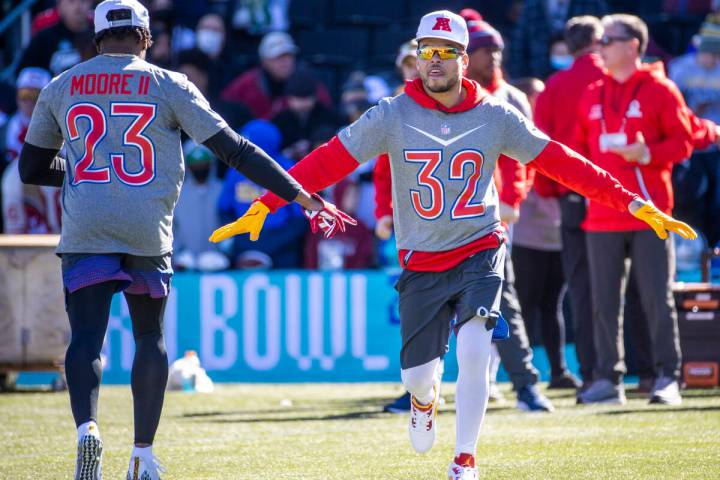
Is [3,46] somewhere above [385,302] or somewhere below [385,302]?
above

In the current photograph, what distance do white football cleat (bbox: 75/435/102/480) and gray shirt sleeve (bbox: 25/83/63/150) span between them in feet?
4.10

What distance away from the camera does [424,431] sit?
6328mm

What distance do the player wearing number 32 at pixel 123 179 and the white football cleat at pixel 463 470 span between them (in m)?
1.19

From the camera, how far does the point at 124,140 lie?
5.58m

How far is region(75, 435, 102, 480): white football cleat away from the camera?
5.27 m

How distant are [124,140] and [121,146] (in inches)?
1.0

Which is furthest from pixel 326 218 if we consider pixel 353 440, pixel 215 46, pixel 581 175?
pixel 215 46

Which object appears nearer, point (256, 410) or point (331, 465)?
point (331, 465)

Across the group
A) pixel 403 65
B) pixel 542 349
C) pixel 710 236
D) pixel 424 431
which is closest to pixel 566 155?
pixel 424 431

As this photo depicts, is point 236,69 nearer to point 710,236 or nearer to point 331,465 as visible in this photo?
point 710,236

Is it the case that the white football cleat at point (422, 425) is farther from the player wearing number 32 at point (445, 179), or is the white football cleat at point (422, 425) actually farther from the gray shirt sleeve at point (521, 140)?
the gray shirt sleeve at point (521, 140)

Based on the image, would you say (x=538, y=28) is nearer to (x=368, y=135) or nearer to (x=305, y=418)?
(x=305, y=418)

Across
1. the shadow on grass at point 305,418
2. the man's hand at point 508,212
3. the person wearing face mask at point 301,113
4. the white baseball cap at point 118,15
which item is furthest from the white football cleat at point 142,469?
the person wearing face mask at point 301,113

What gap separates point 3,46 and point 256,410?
861 cm
